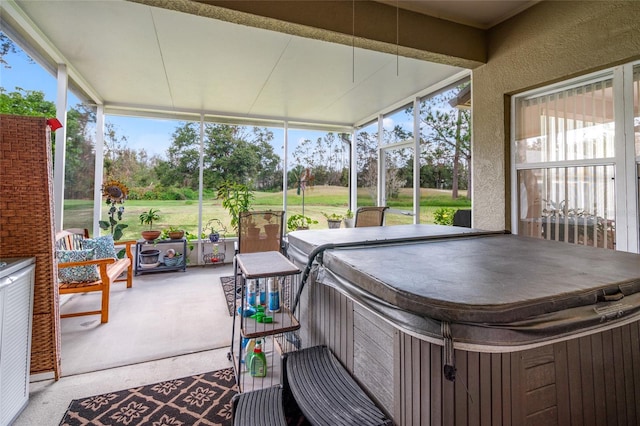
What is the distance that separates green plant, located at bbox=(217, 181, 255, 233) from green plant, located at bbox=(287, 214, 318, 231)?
849 mm

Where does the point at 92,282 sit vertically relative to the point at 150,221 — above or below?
below

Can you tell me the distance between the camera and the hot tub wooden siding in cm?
92

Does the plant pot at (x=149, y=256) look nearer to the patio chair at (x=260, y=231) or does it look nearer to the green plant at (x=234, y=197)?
the green plant at (x=234, y=197)

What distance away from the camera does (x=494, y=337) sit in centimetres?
89

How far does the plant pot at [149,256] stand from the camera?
15.4ft

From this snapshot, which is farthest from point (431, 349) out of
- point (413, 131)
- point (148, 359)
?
point (413, 131)

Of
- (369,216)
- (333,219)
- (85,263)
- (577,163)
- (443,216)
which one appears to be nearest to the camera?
(577,163)

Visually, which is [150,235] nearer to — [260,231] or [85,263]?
[85,263]

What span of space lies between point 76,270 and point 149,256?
1.93 m

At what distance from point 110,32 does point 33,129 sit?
1.39 meters

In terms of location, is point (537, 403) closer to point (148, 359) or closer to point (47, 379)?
point (148, 359)

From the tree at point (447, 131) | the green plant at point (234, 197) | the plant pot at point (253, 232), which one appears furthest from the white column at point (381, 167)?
the plant pot at point (253, 232)

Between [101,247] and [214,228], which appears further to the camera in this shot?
[214,228]

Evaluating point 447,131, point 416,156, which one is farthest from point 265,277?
point 447,131
